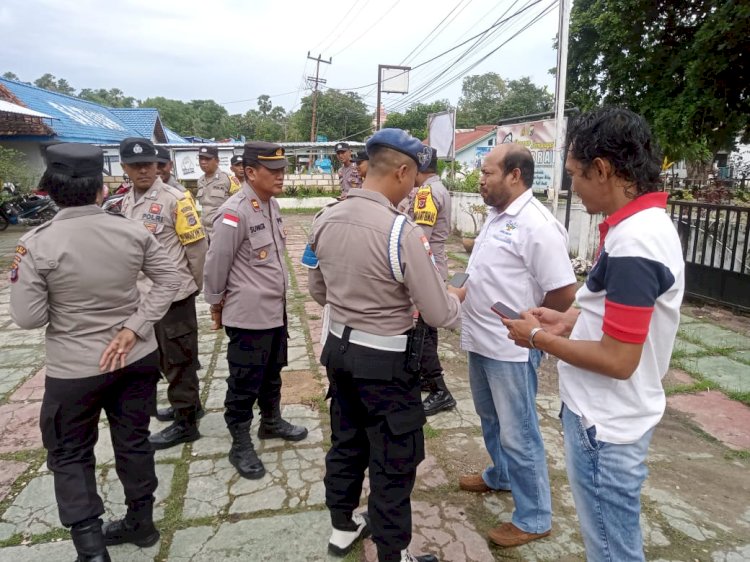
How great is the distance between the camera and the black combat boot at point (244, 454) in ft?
9.10

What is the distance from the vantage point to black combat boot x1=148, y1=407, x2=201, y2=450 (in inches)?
122

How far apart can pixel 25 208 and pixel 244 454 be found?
14759 mm

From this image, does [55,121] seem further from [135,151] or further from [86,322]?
[86,322]

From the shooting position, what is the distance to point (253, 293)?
272cm

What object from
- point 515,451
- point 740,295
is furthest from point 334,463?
point 740,295

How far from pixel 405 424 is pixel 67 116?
2189cm

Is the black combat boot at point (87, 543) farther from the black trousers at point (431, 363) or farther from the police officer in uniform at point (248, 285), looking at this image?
the black trousers at point (431, 363)

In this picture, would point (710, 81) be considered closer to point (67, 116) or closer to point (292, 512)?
point (292, 512)

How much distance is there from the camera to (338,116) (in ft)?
121

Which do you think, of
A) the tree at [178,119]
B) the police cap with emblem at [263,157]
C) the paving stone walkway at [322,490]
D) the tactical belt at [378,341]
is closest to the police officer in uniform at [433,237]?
the paving stone walkway at [322,490]

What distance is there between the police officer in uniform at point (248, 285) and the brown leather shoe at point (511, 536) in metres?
1.29

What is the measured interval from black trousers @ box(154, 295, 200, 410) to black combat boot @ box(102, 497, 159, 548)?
3.04 ft

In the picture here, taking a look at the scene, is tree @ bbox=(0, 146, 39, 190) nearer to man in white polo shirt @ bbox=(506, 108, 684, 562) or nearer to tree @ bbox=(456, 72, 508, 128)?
man in white polo shirt @ bbox=(506, 108, 684, 562)

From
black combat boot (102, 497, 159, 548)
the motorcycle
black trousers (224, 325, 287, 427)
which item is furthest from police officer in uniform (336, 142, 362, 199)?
the motorcycle
